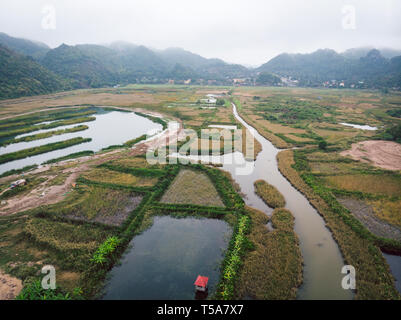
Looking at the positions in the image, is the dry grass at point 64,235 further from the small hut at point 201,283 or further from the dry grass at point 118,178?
the small hut at point 201,283

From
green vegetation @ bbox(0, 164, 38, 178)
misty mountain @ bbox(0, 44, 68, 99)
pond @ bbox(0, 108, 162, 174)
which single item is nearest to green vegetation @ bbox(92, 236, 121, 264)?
green vegetation @ bbox(0, 164, 38, 178)

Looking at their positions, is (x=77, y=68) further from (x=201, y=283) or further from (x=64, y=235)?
(x=201, y=283)

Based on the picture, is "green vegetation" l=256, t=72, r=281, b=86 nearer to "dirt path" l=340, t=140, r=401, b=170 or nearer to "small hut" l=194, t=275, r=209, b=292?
"dirt path" l=340, t=140, r=401, b=170

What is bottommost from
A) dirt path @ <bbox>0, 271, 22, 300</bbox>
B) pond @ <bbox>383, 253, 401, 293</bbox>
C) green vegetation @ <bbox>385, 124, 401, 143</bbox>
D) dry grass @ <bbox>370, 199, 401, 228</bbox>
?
pond @ <bbox>383, 253, 401, 293</bbox>

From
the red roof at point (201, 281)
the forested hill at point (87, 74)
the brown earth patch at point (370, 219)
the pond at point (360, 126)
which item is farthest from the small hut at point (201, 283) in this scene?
the forested hill at point (87, 74)

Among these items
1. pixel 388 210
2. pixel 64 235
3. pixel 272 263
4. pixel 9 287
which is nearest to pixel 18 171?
pixel 64 235
